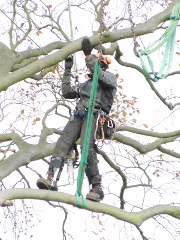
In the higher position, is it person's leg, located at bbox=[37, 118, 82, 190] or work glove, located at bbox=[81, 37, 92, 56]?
work glove, located at bbox=[81, 37, 92, 56]

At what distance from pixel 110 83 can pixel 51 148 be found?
2.09m

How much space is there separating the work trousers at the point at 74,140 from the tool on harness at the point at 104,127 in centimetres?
5

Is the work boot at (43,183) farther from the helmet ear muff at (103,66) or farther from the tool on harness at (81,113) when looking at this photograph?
the helmet ear muff at (103,66)

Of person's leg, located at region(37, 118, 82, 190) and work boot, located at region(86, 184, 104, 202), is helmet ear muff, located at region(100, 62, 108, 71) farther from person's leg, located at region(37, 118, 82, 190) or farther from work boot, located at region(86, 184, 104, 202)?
work boot, located at region(86, 184, 104, 202)

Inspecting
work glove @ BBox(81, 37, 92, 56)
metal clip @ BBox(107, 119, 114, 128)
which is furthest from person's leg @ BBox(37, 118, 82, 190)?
work glove @ BBox(81, 37, 92, 56)

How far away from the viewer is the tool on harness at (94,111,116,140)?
19.6ft

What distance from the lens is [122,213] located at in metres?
5.54

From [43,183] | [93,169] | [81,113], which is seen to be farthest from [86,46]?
[43,183]

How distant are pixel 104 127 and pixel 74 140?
319 mm

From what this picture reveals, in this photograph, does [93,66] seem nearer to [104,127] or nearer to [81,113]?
[81,113]

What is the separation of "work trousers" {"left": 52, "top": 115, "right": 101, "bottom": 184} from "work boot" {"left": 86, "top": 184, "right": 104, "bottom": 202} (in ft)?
0.15

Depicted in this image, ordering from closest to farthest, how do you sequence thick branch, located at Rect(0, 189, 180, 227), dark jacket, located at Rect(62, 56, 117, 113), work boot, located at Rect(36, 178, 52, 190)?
1. thick branch, located at Rect(0, 189, 180, 227)
2. work boot, located at Rect(36, 178, 52, 190)
3. dark jacket, located at Rect(62, 56, 117, 113)

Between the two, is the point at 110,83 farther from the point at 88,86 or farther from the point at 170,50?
the point at 170,50

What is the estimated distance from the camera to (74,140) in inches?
239
